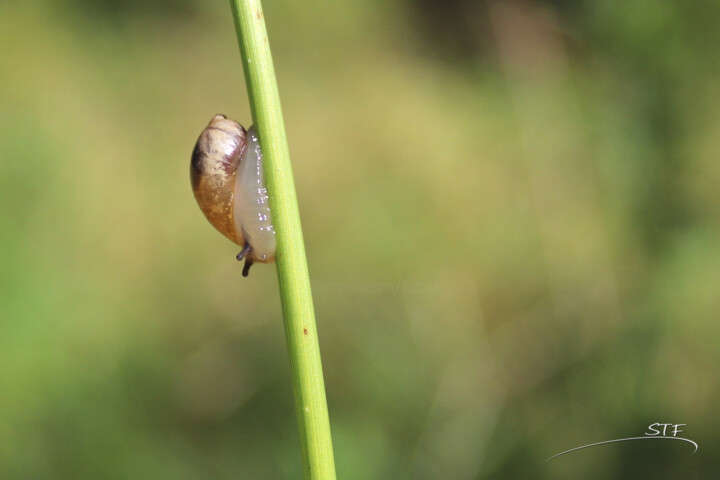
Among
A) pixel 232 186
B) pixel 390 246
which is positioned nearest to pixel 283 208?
pixel 232 186

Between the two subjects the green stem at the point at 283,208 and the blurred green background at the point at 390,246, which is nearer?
the green stem at the point at 283,208

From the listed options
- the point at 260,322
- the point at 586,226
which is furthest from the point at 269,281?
the point at 586,226
